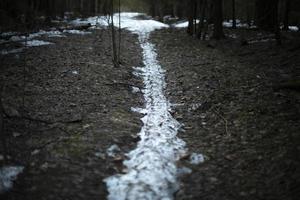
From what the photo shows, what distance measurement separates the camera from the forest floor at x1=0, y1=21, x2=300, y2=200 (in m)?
5.53

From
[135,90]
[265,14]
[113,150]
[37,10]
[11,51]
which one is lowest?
[113,150]

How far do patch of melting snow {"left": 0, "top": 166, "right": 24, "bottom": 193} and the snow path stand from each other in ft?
5.32

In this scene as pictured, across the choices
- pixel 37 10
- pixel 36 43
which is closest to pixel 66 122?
pixel 36 43

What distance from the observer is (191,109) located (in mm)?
9008

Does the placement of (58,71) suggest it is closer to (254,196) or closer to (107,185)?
(107,185)

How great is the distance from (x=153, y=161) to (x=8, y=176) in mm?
2630

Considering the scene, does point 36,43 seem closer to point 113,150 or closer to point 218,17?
point 218,17

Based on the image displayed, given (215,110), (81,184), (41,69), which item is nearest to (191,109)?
(215,110)

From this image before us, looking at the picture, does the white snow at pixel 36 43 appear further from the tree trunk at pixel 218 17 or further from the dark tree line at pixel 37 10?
the tree trunk at pixel 218 17

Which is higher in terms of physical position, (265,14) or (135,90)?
(265,14)

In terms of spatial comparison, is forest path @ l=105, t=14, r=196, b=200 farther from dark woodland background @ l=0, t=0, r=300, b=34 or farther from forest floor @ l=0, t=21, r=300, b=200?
dark woodland background @ l=0, t=0, r=300, b=34

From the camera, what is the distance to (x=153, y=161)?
6.18m

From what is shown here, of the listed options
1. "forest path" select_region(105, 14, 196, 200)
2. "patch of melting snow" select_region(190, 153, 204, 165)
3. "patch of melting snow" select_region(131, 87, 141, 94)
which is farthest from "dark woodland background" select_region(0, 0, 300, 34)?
"patch of melting snow" select_region(190, 153, 204, 165)

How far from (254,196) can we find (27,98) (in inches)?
262
